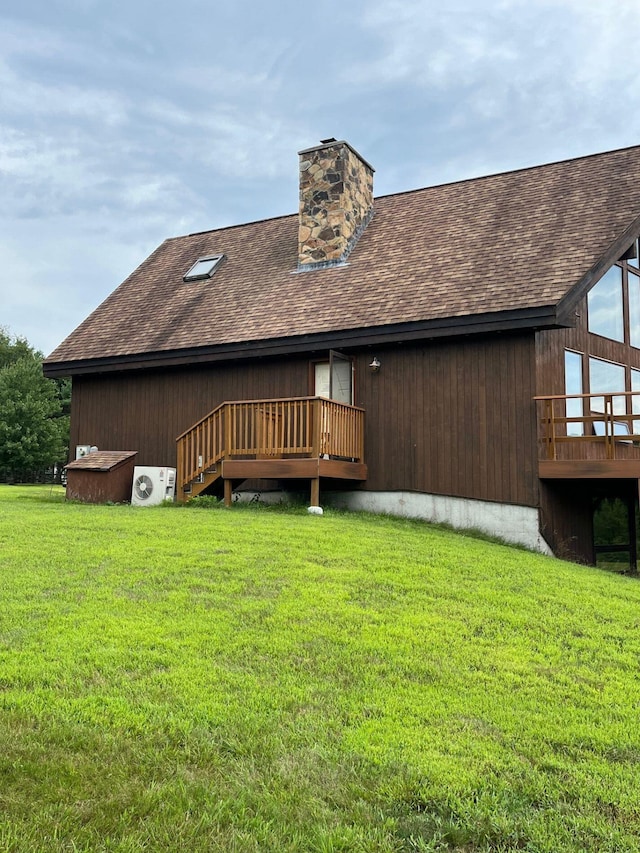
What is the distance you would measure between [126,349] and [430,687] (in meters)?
12.3

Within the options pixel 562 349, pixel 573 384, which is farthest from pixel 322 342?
pixel 573 384

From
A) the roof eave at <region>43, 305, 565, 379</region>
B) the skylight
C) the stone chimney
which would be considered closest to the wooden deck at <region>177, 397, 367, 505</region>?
the roof eave at <region>43, 305, 565, 379</region>

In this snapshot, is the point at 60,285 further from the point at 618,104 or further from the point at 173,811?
the point at 173,811

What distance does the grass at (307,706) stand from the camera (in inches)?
126

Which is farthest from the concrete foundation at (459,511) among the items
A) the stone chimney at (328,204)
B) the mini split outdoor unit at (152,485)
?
the stone chimney at (328,204)

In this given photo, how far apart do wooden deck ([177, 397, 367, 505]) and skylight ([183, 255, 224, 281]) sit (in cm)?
493

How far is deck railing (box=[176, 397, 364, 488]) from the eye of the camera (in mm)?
12062

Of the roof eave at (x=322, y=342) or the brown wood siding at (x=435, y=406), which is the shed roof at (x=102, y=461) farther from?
the roof eave at (x=322, y=342)

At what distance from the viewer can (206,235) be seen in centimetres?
1920

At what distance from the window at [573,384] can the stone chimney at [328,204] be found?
4.95m

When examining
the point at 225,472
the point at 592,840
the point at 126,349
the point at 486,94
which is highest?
the point at 486,94

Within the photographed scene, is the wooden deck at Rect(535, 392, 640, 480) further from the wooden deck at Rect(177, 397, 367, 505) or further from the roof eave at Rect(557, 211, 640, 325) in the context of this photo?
Answer: the wooden deck at Rect(177, 397, 367, 505)

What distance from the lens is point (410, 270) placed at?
13750 millimetres

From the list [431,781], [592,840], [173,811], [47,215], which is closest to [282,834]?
[173,811]
